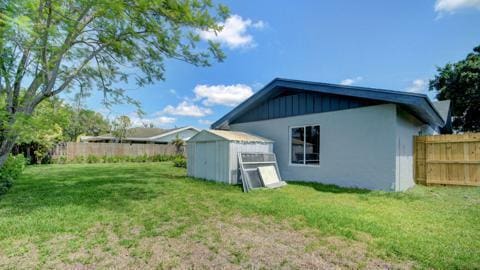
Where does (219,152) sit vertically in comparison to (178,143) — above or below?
below

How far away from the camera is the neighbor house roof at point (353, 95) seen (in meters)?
6.30

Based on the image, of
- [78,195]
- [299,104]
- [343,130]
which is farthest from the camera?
[299,104]

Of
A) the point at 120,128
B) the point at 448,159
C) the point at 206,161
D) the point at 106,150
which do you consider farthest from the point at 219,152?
the point at 120,128

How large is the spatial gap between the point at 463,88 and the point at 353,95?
604 inches

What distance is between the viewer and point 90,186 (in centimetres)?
770

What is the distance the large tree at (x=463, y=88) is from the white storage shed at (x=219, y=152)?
52.2 feet

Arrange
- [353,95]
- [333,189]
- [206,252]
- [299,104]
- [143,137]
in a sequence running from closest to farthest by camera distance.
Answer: [206,252] → [353,95] → [333,189] → [299,104] → [143,137]

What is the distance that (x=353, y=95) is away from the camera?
718 centimetres

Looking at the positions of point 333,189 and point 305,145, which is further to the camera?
point 305,145

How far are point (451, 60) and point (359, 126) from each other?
16276 mm

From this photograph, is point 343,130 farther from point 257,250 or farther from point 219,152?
point 257,250

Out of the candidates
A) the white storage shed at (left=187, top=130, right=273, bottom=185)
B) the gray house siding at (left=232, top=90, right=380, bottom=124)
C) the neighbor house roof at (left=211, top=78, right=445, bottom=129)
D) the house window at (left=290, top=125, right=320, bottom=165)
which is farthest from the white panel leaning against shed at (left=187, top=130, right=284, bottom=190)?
the neighbor house roof at (left=211, top=78, right=445, bottom=129)

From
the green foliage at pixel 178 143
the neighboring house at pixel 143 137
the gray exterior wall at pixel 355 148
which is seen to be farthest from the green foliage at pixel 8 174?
the neighboring house at pixel 143 137

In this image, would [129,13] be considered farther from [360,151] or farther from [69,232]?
[360,151]
